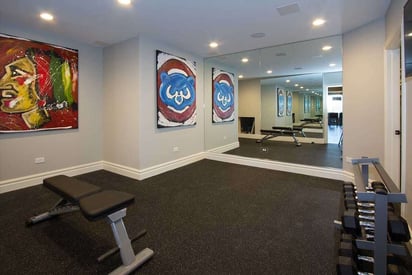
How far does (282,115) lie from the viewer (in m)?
6.48

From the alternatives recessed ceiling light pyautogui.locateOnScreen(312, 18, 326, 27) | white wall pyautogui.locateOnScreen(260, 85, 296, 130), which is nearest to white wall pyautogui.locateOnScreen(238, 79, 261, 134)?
white wall pyautogui.locateOnScreen(260, 85, 296, 130)

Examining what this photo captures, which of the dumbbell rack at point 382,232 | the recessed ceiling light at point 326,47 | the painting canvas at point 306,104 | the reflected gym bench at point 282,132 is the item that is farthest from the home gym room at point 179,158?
the painting canvas at point 306,104

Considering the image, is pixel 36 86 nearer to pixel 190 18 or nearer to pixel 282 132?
pixel 190 18

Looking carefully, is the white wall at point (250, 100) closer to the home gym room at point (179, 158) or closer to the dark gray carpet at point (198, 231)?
the home gym room at point (179, 158)

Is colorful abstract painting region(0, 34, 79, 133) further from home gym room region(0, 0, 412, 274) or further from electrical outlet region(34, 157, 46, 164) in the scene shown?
electrical outlet region(34, 157, 46, 164)

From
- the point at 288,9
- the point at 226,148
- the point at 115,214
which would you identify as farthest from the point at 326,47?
the point at 115,214

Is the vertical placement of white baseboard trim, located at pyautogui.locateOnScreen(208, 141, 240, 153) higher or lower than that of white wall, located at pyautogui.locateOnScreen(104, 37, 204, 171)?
lower

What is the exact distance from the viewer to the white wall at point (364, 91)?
10.9ft

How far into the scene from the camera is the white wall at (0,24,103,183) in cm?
345

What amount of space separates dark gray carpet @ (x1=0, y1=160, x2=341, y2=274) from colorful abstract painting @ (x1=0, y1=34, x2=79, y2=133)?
1128mm

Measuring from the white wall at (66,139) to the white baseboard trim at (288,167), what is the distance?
9.01ft

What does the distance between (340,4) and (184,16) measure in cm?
204

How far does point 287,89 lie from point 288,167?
273 cm

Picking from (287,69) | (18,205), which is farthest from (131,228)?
(287,69)
